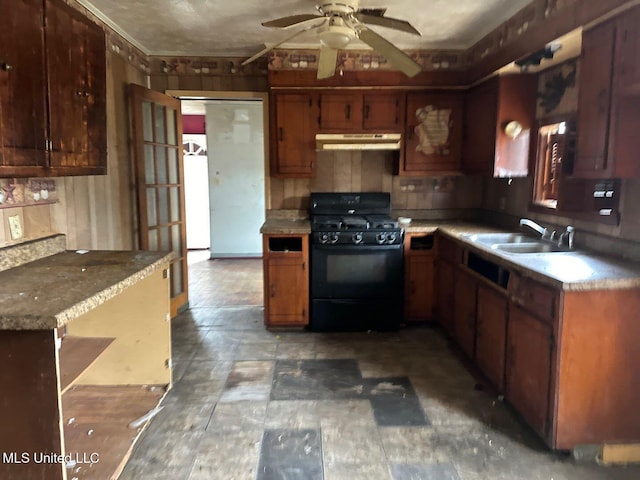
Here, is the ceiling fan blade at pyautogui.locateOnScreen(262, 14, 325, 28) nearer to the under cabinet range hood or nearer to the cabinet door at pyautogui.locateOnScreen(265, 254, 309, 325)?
the under cabinet range hood

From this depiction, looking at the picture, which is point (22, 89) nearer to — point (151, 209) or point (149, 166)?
point (149, 166)

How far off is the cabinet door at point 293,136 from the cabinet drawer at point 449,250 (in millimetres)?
1312

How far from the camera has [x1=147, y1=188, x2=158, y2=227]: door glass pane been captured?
12.7ft

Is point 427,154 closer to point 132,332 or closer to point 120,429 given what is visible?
point 132,332

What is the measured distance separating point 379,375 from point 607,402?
133cm

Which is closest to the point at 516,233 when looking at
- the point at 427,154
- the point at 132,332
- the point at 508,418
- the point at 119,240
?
the point at 427,154

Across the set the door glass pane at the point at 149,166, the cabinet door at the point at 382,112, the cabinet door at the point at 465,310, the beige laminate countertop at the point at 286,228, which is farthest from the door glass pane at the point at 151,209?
the cabinet door at the point at 465,310

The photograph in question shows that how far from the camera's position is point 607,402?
2104mm

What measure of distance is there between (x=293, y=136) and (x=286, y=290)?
1.37m

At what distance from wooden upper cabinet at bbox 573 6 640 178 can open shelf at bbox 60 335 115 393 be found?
254 centimetres

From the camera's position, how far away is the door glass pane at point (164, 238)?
4.10 metres

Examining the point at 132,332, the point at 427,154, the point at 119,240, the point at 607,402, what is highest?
the point at 427,154

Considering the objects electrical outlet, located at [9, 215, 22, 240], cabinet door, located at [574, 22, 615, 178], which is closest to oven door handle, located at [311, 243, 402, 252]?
cabinet door, located at [574, 22, 615, 178]

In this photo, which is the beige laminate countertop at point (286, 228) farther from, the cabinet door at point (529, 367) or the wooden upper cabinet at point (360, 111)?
the cabinet door at point (529, 367)
